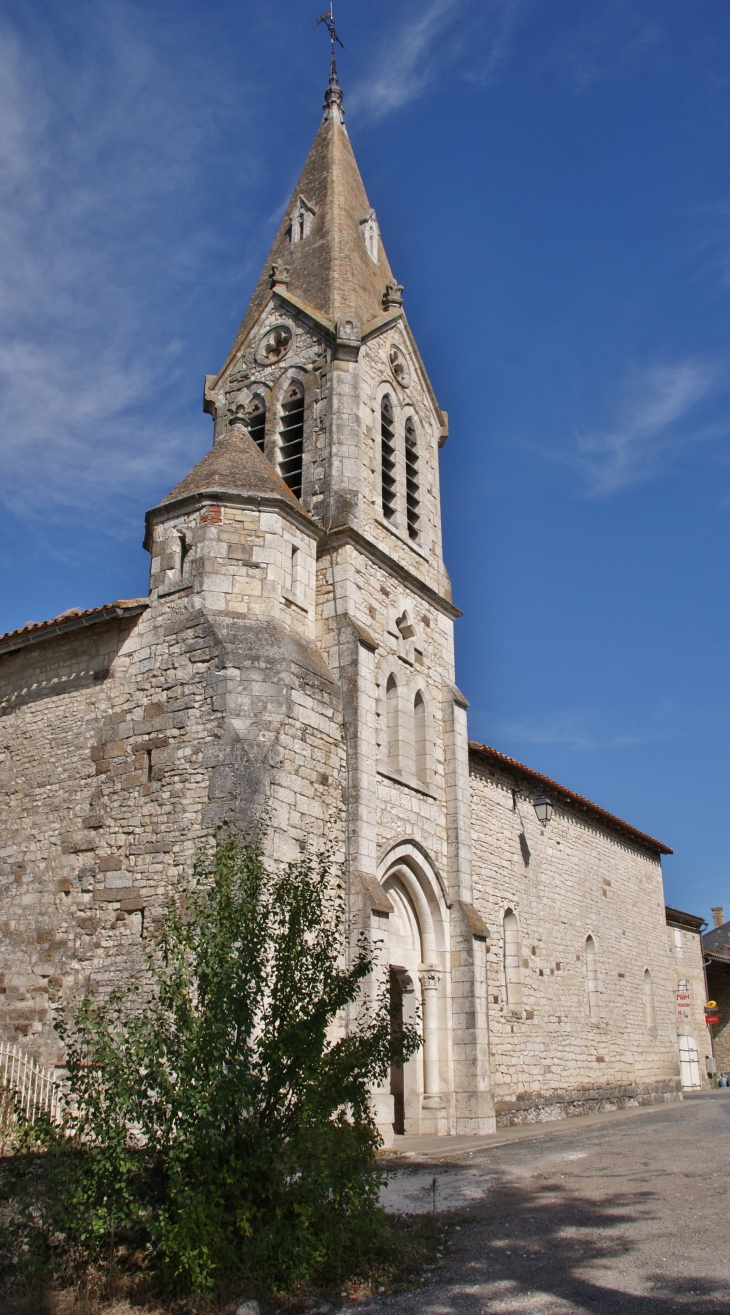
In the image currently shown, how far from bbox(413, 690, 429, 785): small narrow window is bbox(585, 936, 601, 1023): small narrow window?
8118mm

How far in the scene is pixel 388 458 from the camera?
49.8 ft

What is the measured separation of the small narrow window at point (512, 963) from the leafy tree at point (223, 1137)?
10768 mm

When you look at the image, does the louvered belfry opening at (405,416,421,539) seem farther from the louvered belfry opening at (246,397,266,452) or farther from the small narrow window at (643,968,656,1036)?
the small narrow window at (643,968,656,1036)

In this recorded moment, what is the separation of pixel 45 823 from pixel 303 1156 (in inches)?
284

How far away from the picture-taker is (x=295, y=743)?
35.5ft

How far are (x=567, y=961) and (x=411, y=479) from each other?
31.4 ft

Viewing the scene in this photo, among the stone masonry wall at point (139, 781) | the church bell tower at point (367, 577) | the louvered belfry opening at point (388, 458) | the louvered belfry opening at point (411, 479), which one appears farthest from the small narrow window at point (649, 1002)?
the stone masonry wall at point (139, 781)

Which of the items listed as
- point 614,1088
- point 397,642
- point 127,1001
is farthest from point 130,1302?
point 614,1088

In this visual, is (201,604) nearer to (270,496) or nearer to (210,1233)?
(270,496)

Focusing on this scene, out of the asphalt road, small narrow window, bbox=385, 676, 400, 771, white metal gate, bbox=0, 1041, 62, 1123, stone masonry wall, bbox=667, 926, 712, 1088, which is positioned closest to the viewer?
the asphalt road

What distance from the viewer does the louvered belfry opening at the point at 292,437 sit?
1425 centimetres

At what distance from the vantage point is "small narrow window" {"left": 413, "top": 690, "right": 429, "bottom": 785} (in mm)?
13836

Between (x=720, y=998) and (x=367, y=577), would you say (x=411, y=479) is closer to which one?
(x=367, y=577)

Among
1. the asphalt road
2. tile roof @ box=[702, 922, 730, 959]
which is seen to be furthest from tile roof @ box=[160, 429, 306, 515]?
tile roof @ box=[702, 922, 730, 959]
